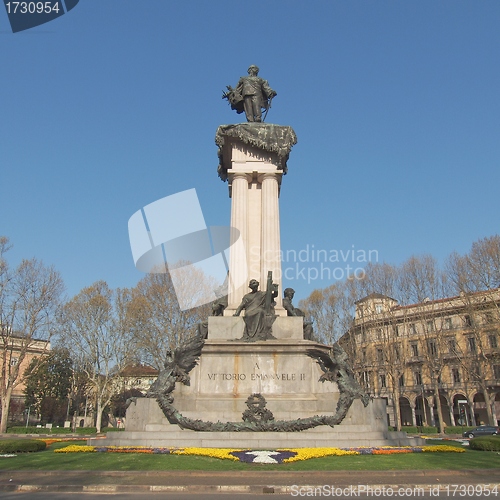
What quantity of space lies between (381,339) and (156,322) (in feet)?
66.1

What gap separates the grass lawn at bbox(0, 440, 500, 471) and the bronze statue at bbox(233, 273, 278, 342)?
546 centimetres

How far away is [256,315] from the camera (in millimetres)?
16797

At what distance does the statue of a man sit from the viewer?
16.6 m

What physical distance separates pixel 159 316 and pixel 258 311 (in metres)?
24.0

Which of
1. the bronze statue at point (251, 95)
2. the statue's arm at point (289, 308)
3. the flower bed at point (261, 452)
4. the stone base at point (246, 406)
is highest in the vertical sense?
the bronze statue at point (251, 95)

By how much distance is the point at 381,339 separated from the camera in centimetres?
4309

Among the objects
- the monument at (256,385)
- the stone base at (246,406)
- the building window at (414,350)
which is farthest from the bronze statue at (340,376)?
the building window at (414,350)

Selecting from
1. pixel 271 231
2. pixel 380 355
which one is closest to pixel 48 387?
pixel 380 355

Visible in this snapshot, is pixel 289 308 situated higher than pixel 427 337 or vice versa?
pixel 427 337

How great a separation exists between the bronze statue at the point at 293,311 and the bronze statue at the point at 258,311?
773 millimetres

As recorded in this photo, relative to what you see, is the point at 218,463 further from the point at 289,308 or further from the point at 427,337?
the point at 427,337

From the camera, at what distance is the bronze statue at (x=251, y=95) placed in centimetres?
2245

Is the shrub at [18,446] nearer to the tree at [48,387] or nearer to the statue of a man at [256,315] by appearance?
the statue of a man at [256,315]

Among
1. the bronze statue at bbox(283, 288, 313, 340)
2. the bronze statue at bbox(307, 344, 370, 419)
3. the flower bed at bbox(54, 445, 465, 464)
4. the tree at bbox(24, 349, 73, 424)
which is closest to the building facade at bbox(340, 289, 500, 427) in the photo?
the bronze statue at bbox(283, 288, 313, 340)
